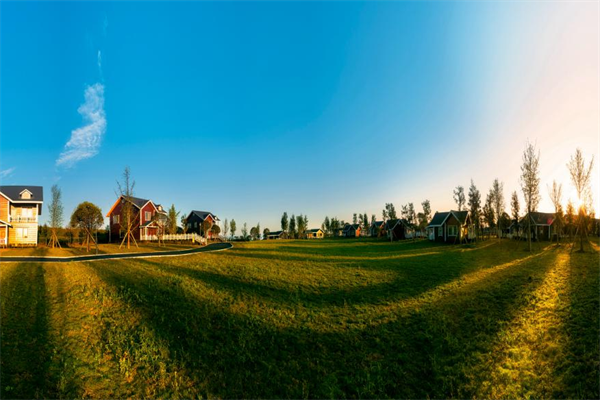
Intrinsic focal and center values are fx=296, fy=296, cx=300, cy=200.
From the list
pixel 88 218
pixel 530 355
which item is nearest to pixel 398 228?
pixel 88 218

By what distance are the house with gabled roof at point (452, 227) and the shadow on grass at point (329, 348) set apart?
36.2 m

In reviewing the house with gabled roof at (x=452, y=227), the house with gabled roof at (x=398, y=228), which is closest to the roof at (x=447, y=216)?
the house with gabled roof at (x=452, y=227)

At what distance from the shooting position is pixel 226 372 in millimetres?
7945

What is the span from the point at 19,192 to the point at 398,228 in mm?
63190

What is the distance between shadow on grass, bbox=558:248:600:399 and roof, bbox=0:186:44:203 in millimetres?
52593

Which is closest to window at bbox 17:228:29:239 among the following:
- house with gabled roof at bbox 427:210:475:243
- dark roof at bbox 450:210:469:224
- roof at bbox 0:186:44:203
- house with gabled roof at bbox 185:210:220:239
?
roof at bbox 0:186:44:203

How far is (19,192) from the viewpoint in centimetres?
3934

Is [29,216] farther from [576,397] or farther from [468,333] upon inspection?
[576,397]

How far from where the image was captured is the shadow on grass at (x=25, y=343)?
6977 mm

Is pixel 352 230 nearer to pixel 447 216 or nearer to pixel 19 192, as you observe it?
pixel 447 216

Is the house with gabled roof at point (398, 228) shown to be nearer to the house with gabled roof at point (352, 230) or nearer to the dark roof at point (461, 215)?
the dark roof at point (461, 215)

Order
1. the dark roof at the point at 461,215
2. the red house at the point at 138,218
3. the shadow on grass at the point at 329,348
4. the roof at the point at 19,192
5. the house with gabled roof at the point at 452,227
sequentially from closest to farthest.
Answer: the shadow on grass at the point at 329,348 → the roof at the point at 19,192 → the house with gabled roof at the point at 452,227 → the dark roof at the point at 461,215 → the red house at the point at 138,218

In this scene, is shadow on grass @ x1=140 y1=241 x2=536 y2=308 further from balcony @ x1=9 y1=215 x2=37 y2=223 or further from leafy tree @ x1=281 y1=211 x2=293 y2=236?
leafy tree @ x1=281 y1=211 x2=293 y2=236

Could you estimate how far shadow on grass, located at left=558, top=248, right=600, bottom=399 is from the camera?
6996mm
